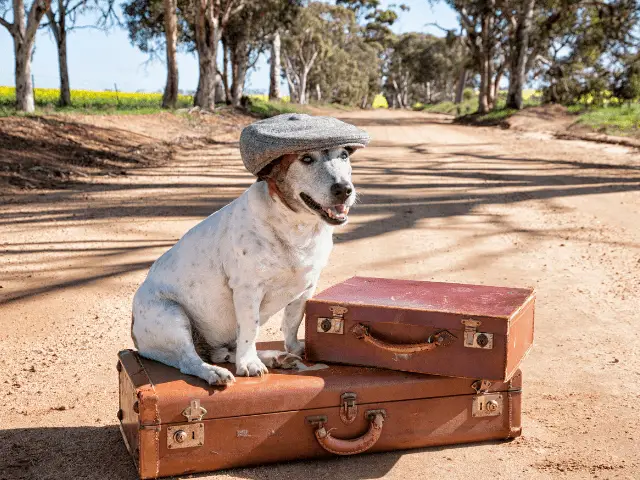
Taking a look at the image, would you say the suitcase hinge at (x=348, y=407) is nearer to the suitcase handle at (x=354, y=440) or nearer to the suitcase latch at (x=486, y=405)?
the suitcase handle at (x=354, y=440)

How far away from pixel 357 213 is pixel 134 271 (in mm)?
3621

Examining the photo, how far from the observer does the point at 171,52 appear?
82.2 ft

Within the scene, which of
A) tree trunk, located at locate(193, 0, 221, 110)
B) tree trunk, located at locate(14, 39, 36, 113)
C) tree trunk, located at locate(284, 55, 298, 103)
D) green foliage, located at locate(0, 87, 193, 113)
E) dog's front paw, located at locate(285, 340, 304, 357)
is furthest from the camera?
tree trunk, located at locate(284, 55, 298, 103)

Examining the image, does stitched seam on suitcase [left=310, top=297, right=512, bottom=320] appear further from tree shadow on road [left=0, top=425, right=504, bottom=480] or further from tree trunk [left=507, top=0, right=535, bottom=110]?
tree trunk [left=507, top=0, right=535, bottom=110]

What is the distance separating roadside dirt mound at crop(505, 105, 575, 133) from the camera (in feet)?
80.6

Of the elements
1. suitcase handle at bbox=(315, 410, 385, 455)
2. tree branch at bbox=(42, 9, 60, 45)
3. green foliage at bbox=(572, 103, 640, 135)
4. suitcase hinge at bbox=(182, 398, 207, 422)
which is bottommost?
suitcase handle at bbox=(315, 410, 385, 455)

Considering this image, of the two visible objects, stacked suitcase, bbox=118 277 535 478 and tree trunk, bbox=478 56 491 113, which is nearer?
stacked suitcase, bbox=118 277 535 478

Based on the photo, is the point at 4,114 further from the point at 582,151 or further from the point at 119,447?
the point at 119,447

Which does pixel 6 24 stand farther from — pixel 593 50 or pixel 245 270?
pixel 593 50

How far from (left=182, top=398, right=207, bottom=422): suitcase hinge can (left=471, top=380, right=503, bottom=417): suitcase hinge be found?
1252 millimetres

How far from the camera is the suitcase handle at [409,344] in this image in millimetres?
3189

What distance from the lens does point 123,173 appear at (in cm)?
1312

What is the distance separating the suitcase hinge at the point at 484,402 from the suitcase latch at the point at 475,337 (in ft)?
0.86

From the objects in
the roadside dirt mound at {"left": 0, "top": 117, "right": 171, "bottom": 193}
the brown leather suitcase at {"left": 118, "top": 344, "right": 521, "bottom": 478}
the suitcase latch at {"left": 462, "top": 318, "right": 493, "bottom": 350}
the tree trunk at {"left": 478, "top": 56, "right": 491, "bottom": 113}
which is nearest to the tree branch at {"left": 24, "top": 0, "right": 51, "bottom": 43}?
the roadside dirt mound at {"left": 0, "top": 117, "right": 171, "bottom": 193}
